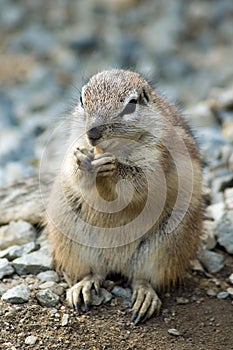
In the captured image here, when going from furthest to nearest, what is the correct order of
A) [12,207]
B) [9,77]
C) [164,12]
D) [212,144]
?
1. [164,12]
2. [9,77]
3. [212,144]
4. [12,207]

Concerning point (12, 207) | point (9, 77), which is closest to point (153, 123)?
point (12, 207)

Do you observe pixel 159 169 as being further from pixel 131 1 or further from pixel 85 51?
pixel 131 1

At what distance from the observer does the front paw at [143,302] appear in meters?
4.23

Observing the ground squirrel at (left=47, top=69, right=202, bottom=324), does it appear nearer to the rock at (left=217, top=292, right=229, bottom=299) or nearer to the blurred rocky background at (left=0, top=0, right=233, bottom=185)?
the rock at (left=217, top=292, right=229, bottom=299)

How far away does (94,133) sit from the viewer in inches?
153

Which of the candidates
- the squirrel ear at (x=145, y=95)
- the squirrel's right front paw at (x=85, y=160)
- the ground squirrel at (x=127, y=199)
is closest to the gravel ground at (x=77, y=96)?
the ground squirrel at (x=127, y=199)

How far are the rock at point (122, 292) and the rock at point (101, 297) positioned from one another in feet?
0.17

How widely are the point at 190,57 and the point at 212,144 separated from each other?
13.4 feet

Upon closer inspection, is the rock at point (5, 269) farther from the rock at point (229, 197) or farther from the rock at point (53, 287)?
the rock at point (229, 197)

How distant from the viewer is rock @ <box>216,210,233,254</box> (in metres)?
4.98

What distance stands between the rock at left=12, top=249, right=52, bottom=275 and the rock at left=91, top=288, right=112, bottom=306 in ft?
1.35

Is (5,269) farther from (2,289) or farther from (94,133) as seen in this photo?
(94,133)

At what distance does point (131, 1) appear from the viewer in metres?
11.4

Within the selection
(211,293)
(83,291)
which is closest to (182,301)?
(211,293)
